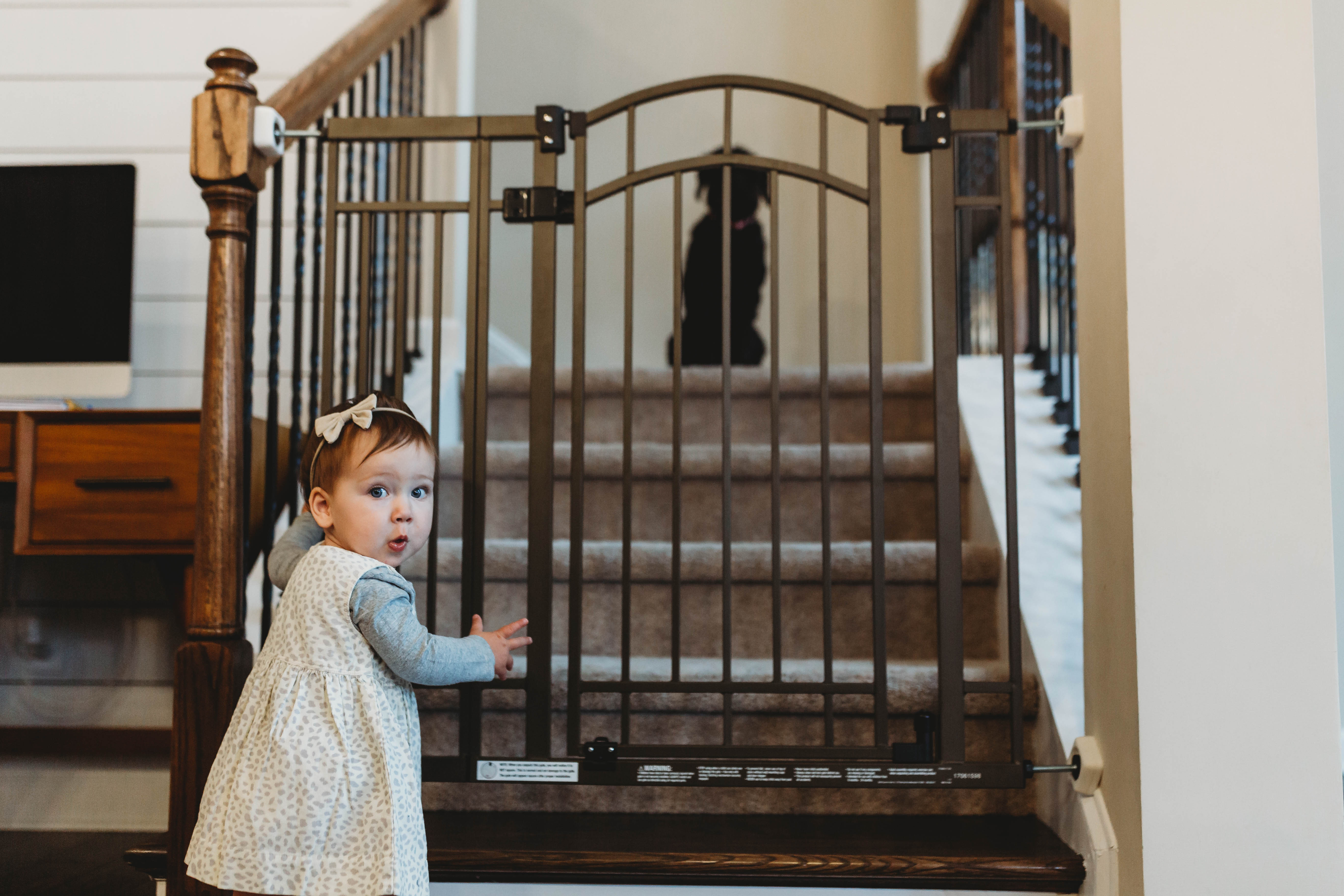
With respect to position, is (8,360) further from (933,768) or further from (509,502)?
(933,768)

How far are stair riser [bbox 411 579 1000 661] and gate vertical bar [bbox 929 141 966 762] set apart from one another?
0.33 meters

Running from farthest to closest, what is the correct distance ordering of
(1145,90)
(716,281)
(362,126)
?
(716,281) < (362,126) < (1145,90)

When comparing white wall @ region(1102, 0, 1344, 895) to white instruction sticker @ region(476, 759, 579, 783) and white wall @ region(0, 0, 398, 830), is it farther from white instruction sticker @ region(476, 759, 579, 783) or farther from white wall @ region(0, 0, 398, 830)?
white wall @ region(0, 0, 398, 830)

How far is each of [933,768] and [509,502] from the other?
1.01m

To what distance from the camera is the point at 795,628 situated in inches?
66.0

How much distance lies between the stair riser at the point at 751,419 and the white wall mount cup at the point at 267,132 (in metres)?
0.91

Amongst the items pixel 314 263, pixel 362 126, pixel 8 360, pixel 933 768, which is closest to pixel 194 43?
pixel 8 360

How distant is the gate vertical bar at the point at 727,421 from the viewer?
4.27ft

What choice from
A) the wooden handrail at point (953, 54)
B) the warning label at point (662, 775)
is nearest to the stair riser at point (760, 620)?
the warning label at point (662, 775)

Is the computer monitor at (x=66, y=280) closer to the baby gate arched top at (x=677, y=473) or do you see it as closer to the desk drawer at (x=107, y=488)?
the desk drawer at (x=107, y=488)

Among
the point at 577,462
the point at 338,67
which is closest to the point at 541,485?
the point at 577,462

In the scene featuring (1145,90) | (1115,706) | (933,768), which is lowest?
(933,768)

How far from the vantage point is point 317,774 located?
3.42ft

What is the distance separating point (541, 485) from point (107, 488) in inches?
31.0
